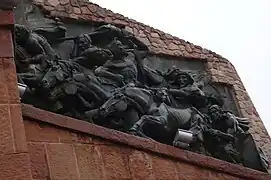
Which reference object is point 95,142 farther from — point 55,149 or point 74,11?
point 74,11

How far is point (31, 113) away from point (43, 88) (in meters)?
1.52

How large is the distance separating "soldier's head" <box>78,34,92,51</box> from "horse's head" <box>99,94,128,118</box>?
3.41ft

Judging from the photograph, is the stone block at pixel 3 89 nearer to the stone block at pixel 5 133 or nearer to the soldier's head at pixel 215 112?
the stone block at pixel 5 133

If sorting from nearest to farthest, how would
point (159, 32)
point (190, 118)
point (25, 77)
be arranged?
point (25, 77)
point (190, 118)
point (159, 32)

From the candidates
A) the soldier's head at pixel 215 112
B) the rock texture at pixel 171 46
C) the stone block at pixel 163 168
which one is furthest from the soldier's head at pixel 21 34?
the soldier's head at pixel 215 112

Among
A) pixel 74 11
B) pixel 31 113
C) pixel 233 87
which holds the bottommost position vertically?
pixel 233 87

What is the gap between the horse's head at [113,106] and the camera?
687cm

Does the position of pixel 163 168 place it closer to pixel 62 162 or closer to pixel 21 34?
pixel 62 162

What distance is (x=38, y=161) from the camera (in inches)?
197

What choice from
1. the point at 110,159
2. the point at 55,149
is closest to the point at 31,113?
the point at 55,149

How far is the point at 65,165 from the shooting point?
5.17 m

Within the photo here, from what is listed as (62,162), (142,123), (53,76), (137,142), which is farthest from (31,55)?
(62,162)

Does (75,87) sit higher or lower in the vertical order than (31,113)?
lower

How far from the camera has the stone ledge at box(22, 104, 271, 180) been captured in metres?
5.32
